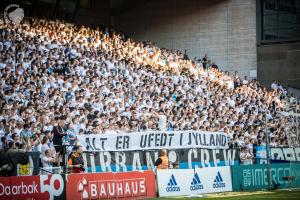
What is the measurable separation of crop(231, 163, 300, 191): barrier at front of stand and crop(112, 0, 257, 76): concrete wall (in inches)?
862

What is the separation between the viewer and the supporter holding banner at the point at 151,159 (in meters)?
22.5

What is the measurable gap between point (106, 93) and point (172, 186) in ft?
28.9

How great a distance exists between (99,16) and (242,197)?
3255cm

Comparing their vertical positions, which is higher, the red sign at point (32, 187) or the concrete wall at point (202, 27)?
the concrete wall at point (202, 27)

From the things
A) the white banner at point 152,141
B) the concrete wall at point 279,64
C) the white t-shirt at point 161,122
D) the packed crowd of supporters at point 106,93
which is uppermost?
the concrete wall at point 279,64

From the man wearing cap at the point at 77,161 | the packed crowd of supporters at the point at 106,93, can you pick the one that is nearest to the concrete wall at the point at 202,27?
the packed crowd of supporters at the point at 106,93

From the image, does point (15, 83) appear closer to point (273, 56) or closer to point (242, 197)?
point (242, 197)

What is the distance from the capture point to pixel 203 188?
24.2 metres

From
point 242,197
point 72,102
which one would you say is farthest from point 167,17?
point 242,197

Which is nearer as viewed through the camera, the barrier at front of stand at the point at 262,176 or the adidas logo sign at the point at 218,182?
the adidas logo sign at the point at 218,182

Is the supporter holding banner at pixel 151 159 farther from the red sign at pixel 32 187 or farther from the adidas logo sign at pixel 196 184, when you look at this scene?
the red sign at pixel 32 187

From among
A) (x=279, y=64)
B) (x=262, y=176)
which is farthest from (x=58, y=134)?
(x=279, y=64)

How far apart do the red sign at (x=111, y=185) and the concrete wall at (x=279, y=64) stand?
27290mm

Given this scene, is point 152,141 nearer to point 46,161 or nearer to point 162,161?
point 162,161
